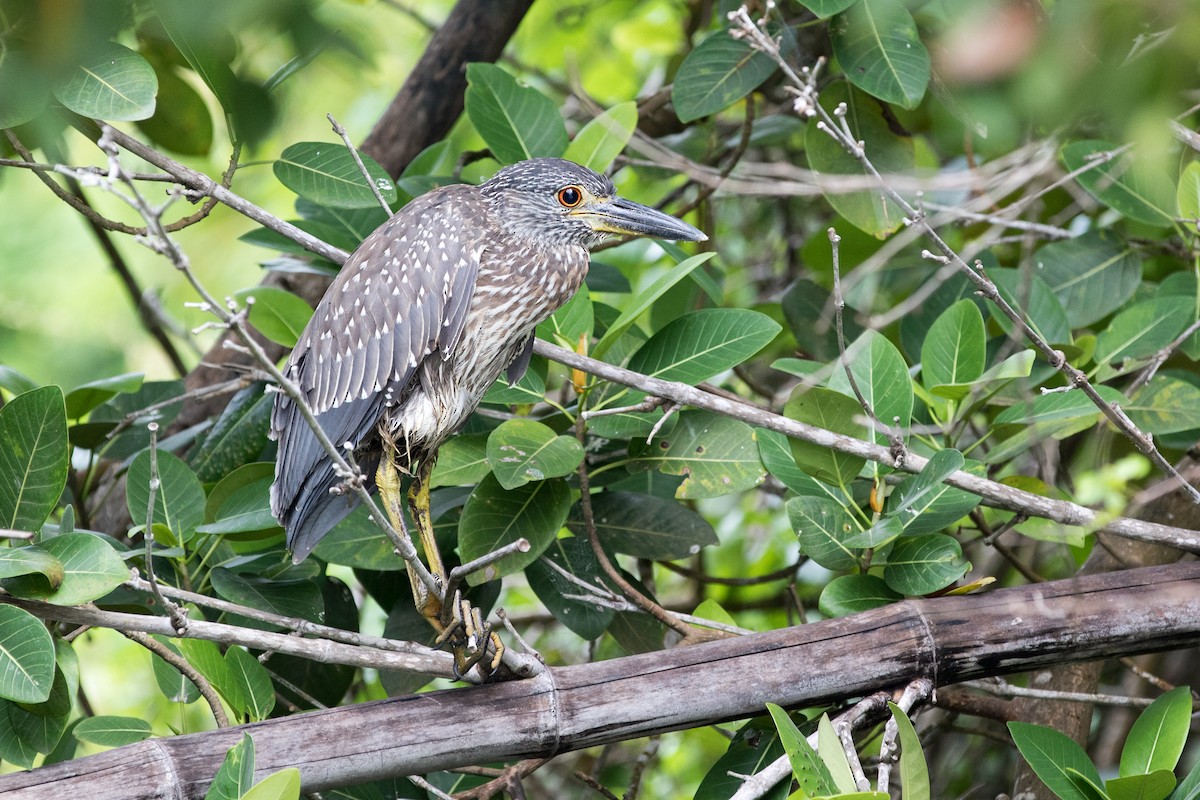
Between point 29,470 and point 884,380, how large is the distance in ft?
5.44

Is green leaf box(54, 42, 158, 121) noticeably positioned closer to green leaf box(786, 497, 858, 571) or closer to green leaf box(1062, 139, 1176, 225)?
green leaf box(786, 497, 858, 571)

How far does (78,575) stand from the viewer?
1.78 m

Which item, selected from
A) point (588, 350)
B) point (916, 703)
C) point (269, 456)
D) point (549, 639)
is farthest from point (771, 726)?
point (549, 639)

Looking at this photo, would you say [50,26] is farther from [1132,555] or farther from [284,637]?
[1132,555]

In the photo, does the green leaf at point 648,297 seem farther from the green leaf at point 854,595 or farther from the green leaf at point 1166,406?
the green leaf at point 1166,406

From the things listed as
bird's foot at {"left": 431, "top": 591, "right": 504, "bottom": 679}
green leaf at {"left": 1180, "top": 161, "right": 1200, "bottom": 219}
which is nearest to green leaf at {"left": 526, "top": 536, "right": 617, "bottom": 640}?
bird's foot at {"left": 431, "top": 591, "right": 504, "bottom": 679}

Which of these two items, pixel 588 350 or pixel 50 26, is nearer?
pixel 50 26

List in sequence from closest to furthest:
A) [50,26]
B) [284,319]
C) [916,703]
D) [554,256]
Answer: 1. [50,26]
2. [916,703]
3. [554,256]
4. [284,319]

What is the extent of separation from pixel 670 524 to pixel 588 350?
0.44 m

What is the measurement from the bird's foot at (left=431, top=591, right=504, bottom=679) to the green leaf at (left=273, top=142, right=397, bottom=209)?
898mm

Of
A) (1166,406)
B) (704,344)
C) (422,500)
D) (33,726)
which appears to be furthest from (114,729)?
(1166,406)

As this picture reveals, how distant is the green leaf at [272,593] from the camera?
216 centimetres

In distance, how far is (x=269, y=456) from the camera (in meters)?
2.64

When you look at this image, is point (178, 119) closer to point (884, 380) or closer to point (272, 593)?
point (272, 593)
